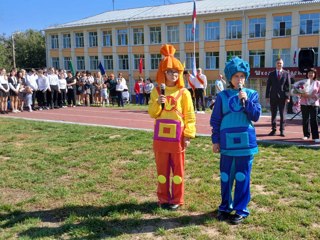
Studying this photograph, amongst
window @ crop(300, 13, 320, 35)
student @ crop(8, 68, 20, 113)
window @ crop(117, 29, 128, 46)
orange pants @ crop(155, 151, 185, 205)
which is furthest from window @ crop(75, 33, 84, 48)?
orange pants @ crop(155, 151, 185, 205)

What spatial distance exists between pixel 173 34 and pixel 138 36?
5.49 meters

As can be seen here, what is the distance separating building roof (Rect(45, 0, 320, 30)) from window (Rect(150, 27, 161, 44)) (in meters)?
1.53

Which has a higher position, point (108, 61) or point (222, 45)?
point (222, 45)

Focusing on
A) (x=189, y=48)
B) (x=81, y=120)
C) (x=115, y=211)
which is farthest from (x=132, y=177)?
(x=189, y=48)

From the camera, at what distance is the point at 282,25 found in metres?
39.6

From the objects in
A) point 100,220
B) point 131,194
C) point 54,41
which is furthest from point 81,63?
point 100,220

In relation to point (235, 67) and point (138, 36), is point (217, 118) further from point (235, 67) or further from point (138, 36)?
point (138, 36)

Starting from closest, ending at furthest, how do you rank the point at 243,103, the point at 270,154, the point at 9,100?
the point at 243,103
the point at 270,154
the point at 9,100

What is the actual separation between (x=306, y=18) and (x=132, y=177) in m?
37.4

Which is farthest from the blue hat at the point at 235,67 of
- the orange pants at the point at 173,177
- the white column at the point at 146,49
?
the white column at the point at 146,49

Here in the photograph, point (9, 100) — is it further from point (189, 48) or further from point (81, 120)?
point (189, 48)

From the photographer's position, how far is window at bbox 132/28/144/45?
161 ft

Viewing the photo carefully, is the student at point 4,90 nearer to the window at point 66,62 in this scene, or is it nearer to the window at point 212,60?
the window at point 212,60

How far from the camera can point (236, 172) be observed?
4609 millimetres
